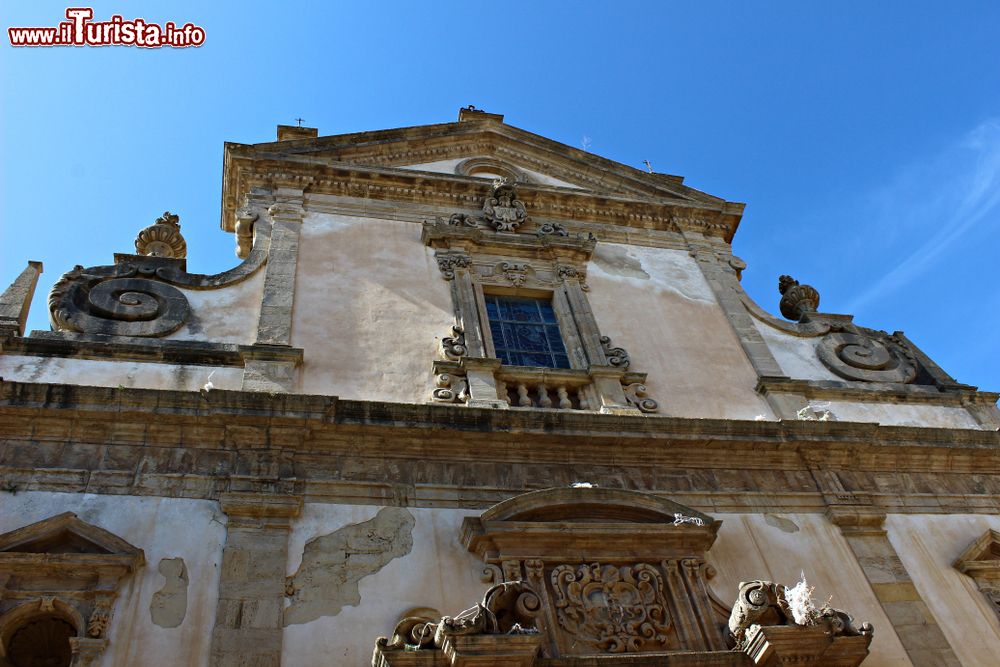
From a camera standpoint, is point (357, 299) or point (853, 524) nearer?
point (853, 524)

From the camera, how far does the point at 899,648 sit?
258 inches

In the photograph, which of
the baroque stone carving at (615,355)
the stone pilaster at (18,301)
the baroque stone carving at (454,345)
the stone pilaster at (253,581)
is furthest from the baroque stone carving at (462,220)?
the stone pilaster at (253,581)

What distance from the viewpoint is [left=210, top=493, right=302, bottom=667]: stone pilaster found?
5.50 metres

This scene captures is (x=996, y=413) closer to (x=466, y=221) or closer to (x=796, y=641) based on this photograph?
(x=796, y=641)

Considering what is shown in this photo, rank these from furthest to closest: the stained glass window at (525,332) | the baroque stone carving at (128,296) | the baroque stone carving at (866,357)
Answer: the baroque stone carving at (866,357) < the stained glass window at (525,332) < the baroque stone carving at (128,296)

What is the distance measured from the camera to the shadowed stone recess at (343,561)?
5859mm

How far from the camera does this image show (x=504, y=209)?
1034 centimetres

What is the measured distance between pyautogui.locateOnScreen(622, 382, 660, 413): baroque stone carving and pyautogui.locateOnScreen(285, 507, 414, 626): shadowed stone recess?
2.70m

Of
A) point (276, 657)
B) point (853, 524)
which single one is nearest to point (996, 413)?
point (853, 524)

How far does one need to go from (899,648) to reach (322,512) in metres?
4.57

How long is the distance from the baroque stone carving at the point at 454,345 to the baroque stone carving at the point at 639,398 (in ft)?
5.35

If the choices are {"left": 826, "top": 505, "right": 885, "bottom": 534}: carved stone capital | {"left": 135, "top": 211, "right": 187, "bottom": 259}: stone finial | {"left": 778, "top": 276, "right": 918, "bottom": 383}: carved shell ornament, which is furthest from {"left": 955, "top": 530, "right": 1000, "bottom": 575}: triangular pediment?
{"left": 135, "top": 211, "right": 187, "bottom": 259}: stone finial

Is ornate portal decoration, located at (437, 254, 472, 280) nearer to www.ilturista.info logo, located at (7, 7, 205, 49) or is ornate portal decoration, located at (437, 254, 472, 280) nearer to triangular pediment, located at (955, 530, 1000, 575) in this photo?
www.ilturista.info logo, located at (7, 7, 205, 49)

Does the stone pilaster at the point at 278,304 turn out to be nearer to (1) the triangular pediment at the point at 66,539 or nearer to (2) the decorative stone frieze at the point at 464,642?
(1) the triangular pediment at the point at 66,539
